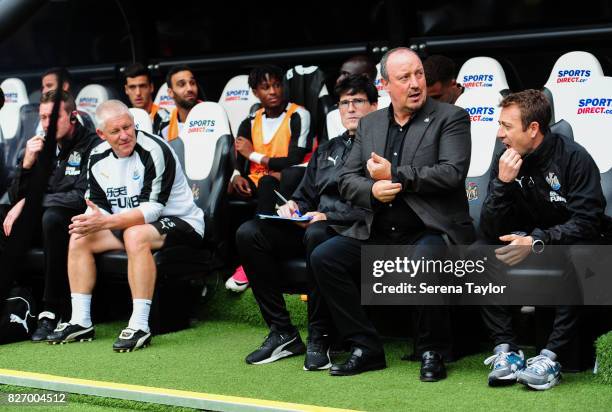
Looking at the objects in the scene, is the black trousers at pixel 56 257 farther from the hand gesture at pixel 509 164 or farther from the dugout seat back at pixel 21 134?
the hand gesture at pixel 509 164

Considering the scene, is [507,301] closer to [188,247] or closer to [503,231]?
[503,231]

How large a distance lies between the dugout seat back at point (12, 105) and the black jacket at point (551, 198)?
412 centimetres

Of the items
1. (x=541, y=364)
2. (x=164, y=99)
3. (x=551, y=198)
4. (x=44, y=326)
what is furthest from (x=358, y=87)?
(x=164, y=99)

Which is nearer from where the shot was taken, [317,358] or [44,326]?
[317,358]

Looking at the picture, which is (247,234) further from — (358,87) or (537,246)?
(537,246)

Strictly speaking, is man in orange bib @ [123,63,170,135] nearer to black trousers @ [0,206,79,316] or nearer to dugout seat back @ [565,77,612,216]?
black trousers @ [0,206,79,316]

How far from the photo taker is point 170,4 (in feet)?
25.2

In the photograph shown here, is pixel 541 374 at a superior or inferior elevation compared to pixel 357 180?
inferior

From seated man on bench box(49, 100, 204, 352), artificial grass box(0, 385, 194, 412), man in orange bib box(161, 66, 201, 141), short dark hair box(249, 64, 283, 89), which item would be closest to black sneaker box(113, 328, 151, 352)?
seated man on bench box(49, 100, 204, 352)

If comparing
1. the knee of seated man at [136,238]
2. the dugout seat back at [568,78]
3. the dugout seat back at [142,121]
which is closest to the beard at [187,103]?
the dugout seat back at [142,121]

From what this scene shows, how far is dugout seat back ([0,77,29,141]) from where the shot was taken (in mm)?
6762

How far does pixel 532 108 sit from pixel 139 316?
216 centimetres

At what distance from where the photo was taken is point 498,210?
3.75 m

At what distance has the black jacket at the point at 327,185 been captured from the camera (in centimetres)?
430
